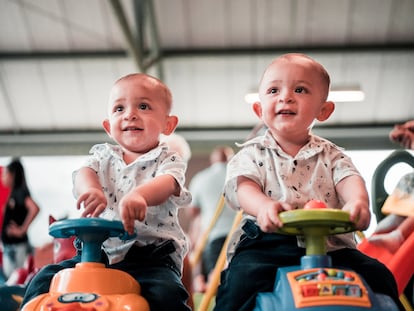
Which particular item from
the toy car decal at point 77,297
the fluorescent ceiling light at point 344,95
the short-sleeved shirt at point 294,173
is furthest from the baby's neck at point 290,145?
the fluorescent ceiling light at point 344,95

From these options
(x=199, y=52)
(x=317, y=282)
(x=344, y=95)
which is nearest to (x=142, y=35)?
(x=199, y=52)

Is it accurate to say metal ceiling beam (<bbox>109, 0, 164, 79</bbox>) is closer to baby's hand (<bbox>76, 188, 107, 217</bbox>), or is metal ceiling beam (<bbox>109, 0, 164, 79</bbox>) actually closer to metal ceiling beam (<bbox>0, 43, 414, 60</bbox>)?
metal ceiling beam (<bbox>0, 43, 414, 60</bbox>)

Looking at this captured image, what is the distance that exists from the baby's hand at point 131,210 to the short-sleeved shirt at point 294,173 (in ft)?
0.92

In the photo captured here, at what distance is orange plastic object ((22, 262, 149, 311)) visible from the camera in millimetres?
1194

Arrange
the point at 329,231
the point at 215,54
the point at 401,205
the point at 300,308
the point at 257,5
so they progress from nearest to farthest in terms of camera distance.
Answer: the point at 300,308 → the point at 329,231 → the point at 401,205 → the point at 257,5 → the point at 215,54

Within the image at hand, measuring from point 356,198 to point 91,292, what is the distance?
587mm

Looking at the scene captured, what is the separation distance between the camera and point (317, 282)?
1162 millimetres

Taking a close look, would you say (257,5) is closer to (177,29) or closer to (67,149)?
(177,29)

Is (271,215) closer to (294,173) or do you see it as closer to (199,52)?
(294,173)

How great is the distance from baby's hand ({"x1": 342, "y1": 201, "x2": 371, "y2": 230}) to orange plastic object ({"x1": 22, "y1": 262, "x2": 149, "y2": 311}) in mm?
446

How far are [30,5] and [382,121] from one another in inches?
165

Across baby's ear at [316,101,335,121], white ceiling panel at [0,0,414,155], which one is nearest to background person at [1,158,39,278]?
baby's ear at [316,101,335,121]

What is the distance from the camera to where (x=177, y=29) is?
6.85 metres

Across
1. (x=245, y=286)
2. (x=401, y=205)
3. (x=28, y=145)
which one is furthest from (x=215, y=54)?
(x=245, y=286)
